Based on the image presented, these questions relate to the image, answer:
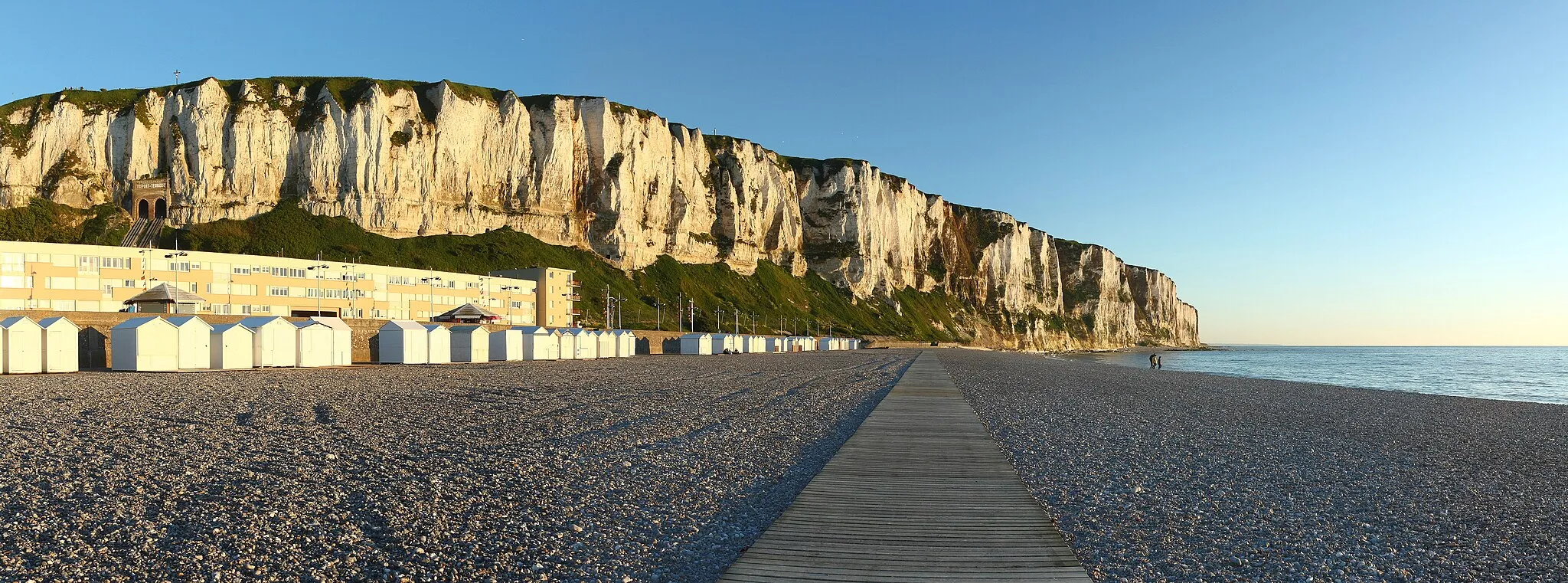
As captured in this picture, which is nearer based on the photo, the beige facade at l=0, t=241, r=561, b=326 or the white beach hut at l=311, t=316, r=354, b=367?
the white beach hut at l=311, t=316, r=354, b=367

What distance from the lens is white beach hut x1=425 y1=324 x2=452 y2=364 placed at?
4400 centimetres

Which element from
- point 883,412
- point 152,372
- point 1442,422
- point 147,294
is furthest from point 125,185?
point 1442,422

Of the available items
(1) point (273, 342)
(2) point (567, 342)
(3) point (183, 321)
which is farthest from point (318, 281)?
(3) point (183, 321)

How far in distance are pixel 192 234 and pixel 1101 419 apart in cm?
11968

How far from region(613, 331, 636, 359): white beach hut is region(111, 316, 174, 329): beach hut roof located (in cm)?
3256

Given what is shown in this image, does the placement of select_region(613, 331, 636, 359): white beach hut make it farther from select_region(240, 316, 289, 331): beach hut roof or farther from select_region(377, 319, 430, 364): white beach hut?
select_region(240, 316, 289, 331): beach hut roof

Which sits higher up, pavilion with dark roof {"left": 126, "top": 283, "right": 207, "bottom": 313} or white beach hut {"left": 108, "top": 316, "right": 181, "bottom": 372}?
pavilion with dark roof {"left": 126, "top": 283, "right": 207, "bottom": 313}

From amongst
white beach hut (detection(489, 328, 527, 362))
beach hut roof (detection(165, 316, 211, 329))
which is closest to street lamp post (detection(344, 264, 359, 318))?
white beach hut (detection(489, 328, 527, 362))

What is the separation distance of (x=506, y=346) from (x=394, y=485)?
41740 millimetres

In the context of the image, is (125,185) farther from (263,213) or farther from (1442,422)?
(1442,422)

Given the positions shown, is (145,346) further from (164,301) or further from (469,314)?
(469,314)

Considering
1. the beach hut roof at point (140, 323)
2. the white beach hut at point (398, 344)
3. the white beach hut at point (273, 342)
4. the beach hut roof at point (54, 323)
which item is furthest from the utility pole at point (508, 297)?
the beach hut roof at point (54, 323)

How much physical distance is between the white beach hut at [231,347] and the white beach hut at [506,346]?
14.6 m

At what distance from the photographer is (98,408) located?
17.6 meters
